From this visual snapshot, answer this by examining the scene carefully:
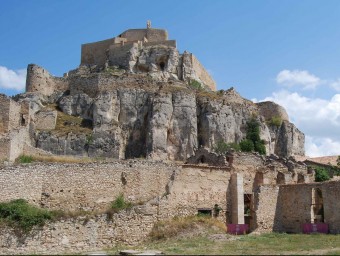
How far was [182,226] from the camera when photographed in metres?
24.4

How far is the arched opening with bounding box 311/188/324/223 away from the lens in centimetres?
2832

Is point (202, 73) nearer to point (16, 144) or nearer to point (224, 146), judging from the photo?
point (224, 146)

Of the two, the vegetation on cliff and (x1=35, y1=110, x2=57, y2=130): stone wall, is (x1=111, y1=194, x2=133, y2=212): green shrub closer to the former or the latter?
(x1=35, y1=110, x2=57, y2=130): stone wall

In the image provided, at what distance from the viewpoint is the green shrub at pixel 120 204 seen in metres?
23.8

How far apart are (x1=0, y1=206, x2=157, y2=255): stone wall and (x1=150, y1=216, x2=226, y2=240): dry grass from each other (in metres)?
0.44

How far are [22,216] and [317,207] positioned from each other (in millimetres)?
16601

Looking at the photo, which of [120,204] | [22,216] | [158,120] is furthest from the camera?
[158,120]

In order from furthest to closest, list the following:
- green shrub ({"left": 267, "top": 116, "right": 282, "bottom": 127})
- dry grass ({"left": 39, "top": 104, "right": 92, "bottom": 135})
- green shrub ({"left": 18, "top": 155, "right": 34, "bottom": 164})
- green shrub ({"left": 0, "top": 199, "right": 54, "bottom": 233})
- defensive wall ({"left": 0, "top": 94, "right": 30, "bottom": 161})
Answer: green shrub ({"left": 267, "top": 116, "right": 282, "bottom": 127}), dry grass ({"left": 39, "top": 104, "right": 92, "bottom": 135}), defensive wall ({"left": 0, "top": 94, "right": 30, "bottom": 161}), green shrub ({"left": 18, "top": 155, "right": 34, "bottom": 164}), green shrub ({"left": 0, "top": 199, "right": 54, "bottom": 233})

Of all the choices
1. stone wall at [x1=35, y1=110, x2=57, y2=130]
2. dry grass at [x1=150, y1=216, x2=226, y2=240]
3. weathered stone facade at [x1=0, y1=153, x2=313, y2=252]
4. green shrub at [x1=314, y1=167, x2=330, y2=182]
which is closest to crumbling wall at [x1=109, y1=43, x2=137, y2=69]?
stone wall at [x1=35, y1=110, x2=57, y2=130]

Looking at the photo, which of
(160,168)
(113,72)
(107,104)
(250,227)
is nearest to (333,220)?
(250,227)

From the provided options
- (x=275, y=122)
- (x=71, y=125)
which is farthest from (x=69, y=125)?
(x=275, y=122)

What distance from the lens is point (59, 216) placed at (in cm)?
2209

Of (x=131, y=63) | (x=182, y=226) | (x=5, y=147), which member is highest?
(x=131, y=63)

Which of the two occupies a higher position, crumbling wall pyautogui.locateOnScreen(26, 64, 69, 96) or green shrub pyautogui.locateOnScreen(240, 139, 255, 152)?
crumbling wall pyautogui.locateOnScreen(26, 64, 69, 96)
